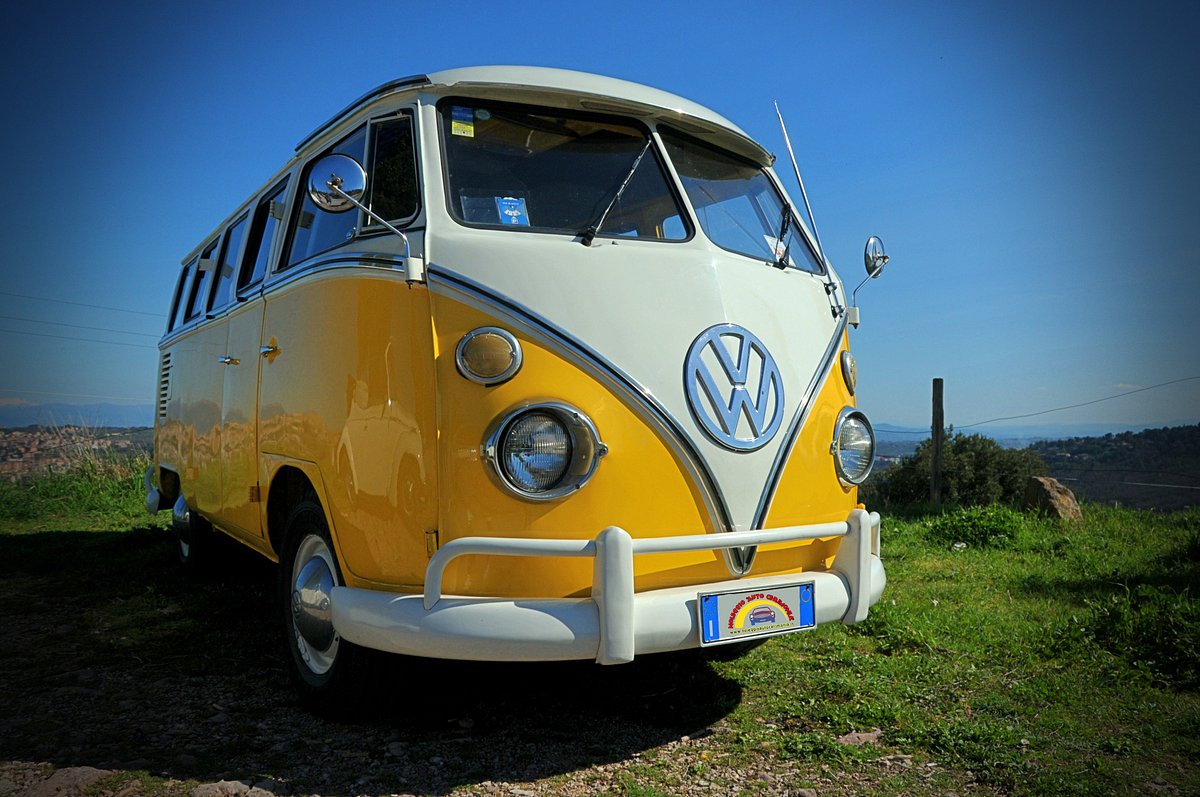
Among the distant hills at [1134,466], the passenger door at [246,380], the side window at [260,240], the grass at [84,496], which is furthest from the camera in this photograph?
the distant hills at [1134,466]

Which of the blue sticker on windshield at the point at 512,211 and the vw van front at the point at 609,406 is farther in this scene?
the blue sticker on windshield at the point at 512,211

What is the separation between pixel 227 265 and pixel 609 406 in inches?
151

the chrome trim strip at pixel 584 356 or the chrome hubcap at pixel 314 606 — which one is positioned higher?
the chrome trim strip at pixel 584 356

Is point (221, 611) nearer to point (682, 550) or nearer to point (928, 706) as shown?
point (682, 550)

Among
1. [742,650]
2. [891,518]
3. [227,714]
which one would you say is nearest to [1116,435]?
[891,518]

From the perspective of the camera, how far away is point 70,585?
20.6ft

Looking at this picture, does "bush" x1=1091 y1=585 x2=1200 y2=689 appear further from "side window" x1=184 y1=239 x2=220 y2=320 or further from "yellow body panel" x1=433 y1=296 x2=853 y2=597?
"side window" x1=184 y1=239 x2=220 y2=320

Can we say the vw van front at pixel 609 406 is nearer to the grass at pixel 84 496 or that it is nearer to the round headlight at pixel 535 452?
the round headlight at pixel 535 452

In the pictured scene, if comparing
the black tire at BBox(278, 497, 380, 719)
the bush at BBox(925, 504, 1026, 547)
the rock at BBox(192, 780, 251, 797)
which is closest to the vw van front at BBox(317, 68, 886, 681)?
the black tire at BBox(278, 497, 380, 719)

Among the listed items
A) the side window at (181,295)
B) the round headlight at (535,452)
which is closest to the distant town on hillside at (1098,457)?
the side window at (181,295)

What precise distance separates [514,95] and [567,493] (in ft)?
5.15

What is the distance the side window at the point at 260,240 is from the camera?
180 inches

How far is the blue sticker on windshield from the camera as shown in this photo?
10.6 feet

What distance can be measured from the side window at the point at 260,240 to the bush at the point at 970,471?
15678 millimetres
